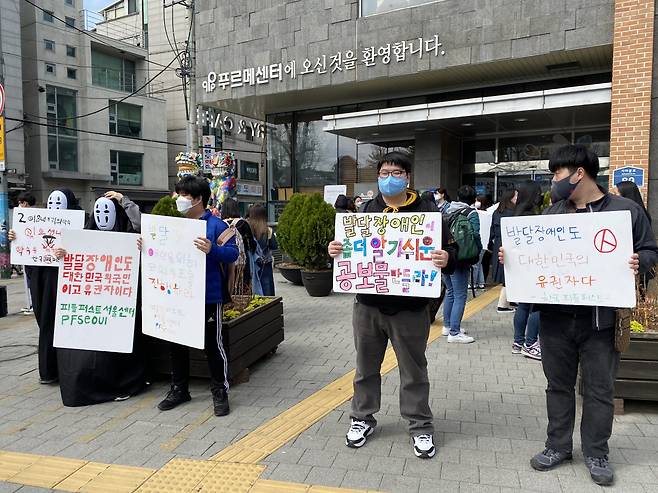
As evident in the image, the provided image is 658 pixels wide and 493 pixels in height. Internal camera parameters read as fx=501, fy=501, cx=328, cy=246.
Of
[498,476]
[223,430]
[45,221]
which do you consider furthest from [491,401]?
[45,221]

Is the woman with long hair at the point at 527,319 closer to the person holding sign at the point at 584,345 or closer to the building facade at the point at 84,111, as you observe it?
the person holding sign at the point at 584,345

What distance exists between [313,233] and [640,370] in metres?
6.04

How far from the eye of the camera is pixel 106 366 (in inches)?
171

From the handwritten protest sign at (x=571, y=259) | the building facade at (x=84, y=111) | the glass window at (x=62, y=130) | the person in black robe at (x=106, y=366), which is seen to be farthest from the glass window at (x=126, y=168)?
the handwritten protest sign at (x=571, y=259)

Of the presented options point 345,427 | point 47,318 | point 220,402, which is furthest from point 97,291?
point 345,427

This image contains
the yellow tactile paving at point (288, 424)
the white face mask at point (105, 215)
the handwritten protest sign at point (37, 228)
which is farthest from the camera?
the handwritten protest sign at point (37, 228)

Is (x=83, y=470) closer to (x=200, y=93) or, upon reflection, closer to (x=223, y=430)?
(x=223, y=430)

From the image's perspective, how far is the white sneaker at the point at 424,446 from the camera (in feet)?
10.6

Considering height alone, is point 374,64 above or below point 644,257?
above

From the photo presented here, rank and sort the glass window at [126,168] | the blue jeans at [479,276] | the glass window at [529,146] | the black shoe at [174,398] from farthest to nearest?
the glass window at [126,168] < the glass window at [529,146] < the blue jeans at [479,276] < the black shoe at [174,398]

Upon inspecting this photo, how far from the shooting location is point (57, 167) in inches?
1155

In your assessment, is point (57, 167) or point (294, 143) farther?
point (57, 167)

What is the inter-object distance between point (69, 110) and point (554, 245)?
1294 inches

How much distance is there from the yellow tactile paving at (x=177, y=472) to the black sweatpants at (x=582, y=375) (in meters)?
1.30
